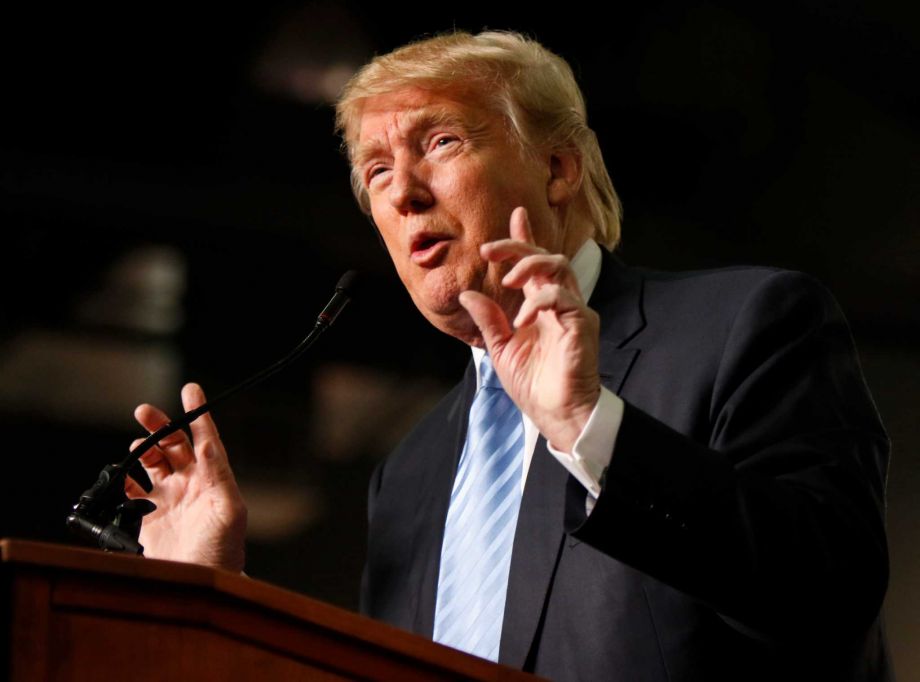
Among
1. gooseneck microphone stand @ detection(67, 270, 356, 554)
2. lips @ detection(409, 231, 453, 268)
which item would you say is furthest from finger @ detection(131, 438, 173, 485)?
lips @ detection(409, 231, 453, 268)

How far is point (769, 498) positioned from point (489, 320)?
354 millimetres

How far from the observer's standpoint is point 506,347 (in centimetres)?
149

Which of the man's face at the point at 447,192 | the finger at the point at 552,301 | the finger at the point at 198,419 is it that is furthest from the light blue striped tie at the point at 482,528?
the finger at the point at 552,301

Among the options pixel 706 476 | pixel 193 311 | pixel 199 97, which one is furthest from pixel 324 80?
pixel 706 476

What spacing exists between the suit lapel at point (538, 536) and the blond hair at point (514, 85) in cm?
44

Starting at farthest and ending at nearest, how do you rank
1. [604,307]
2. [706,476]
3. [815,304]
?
1. [604,307]
2. [815,304]
3. [706,476]

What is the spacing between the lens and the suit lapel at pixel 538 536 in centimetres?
173

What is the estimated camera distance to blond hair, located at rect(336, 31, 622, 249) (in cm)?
221

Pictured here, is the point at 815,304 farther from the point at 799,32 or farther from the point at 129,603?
the point at 799,32

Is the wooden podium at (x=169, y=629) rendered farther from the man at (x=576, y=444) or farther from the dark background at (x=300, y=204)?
the dark background at (x=300, y=204)

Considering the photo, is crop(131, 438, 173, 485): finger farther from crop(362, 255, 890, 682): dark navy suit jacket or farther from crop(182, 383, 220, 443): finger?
crop(362, 255, 890, 682): dark navy suit jacket

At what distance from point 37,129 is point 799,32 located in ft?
5.71

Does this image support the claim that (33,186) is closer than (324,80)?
Yes

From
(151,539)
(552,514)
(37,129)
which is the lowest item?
(151,539)
